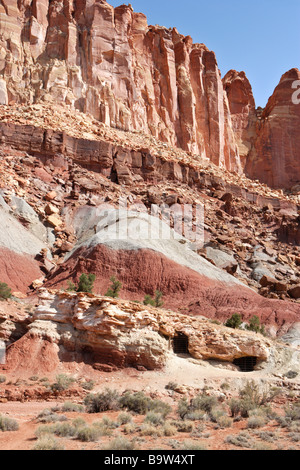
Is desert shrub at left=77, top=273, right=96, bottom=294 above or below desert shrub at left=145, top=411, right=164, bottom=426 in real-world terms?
above

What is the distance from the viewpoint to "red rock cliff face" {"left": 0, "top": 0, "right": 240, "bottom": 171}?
55.9 metres

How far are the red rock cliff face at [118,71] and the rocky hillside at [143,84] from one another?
0.14 meters

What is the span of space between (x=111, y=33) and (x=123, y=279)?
44.5 metres

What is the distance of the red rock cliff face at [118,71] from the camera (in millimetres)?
55906

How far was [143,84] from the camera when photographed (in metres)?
67.2

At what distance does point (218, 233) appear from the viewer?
42.2 metres

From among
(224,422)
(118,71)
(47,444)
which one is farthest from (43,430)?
(118,71)

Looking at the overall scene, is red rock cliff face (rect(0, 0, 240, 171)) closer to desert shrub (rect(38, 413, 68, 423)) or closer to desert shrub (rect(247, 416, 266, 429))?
desert shrub (rect(38, 413, 68, 423))

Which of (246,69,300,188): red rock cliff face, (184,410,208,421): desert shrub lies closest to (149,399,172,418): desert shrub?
(184,410,208,421): desert shrub

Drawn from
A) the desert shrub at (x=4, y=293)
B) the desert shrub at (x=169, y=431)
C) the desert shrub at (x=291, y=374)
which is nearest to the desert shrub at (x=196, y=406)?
the desert shrub at (x=169, y=431)

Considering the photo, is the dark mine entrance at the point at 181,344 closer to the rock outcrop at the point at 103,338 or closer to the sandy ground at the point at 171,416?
the rock outcrop at the point at 103,338

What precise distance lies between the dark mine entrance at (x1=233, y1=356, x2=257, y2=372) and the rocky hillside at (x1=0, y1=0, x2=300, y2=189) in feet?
139

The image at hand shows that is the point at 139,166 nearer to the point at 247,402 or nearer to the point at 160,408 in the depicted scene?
the point at 247,402

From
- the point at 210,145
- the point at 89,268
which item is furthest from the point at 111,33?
the point at 89,268
